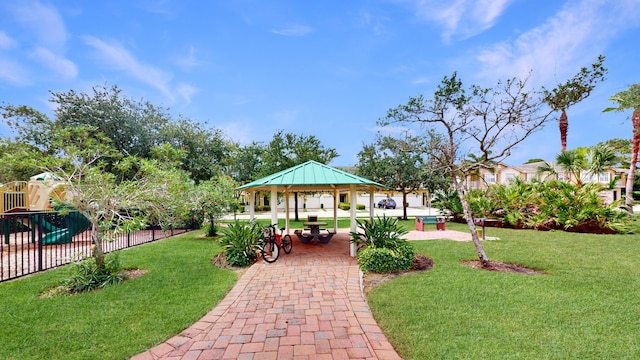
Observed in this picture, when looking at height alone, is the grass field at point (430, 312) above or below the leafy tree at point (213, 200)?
below

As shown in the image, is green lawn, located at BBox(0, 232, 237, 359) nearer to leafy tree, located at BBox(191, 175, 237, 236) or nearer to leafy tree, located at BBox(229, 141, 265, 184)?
leafy tree, located at BBox(191, 175, 237, 236)

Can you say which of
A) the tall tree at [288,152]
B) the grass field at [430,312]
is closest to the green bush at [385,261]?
the grass field at [430,312]

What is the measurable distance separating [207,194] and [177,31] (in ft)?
19.9

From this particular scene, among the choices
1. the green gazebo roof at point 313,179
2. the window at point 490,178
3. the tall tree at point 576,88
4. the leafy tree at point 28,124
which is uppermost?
the leafy tree at point 28,124

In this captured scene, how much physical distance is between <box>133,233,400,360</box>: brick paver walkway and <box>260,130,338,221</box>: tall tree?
13062mm

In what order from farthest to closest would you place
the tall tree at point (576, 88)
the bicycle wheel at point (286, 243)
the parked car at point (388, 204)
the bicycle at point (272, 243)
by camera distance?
the parked car at point (388, 204), the bicycle wheel at point (286, 243), the bicycle at point (272, 243), the tall tree at point (576, 88)

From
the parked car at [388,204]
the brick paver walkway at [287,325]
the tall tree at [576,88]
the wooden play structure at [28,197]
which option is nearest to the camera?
the brick paver walkway at [287,325]

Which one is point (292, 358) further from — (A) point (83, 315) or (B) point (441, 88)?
(B) point (441, 88)

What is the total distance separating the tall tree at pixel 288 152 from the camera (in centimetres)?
1941

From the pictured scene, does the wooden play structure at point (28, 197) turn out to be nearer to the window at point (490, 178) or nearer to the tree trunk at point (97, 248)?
the tree trunk at point (97, 248)

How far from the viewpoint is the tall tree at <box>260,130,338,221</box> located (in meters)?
19.4

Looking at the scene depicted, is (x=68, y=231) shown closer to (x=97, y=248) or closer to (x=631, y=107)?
(x=97, y=248)

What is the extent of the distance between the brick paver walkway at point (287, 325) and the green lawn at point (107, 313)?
1.14 ft

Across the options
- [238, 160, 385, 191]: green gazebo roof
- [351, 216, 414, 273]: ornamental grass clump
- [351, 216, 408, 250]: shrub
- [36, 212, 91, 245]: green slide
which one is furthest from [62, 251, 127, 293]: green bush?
[36, 212, 91, 245]: green slide
